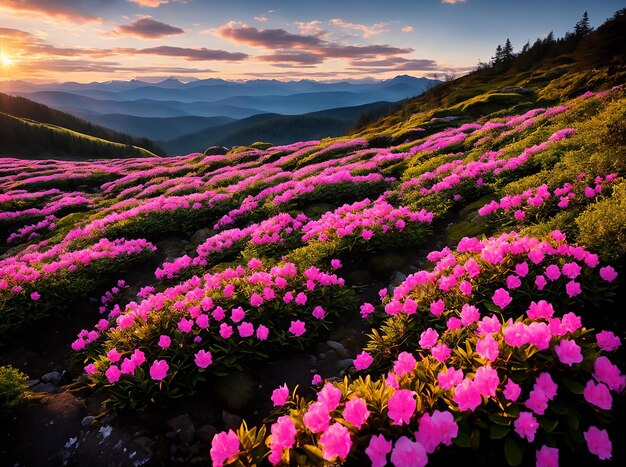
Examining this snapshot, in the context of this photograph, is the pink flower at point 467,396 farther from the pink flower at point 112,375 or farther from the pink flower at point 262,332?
the pink flower at point 112,375

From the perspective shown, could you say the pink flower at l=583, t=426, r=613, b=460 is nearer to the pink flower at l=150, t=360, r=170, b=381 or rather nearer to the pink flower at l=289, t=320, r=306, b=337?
the pink flower at l=289, t=320, r=306, b=337

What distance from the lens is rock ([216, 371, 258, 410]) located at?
17.4 feet

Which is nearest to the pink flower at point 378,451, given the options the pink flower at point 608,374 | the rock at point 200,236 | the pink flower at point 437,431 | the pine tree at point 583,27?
the pink flower at point 437,431

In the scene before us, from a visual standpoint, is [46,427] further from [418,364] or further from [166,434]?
[418,364]

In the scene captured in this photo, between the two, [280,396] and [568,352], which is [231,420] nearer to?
[280,396]

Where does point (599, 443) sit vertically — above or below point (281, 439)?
above

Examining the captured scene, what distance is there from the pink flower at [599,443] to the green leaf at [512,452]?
52cm

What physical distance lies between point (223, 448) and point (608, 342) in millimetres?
3835

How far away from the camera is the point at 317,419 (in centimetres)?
336

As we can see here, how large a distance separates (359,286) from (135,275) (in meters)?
7.30

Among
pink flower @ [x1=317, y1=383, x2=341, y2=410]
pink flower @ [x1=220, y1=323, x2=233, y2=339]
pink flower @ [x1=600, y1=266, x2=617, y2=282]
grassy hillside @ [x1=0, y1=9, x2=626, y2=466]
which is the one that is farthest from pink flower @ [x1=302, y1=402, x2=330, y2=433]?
pink flower @ [x1=600, y1=266, x2=617, y2=282]

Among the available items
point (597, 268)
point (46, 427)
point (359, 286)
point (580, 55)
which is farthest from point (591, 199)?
point (580, 55)

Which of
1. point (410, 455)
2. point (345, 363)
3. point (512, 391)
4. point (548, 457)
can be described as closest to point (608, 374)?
point (512, 391)

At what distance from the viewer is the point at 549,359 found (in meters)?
3.49
